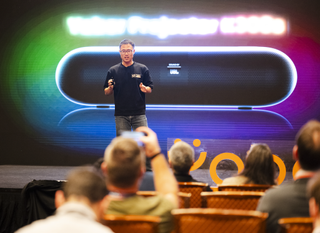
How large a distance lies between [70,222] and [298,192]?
41.7 inches

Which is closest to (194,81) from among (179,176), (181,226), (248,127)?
(248,127)

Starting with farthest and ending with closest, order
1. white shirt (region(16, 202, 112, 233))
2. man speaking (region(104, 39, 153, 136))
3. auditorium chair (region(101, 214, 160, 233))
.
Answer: man speaking (region(104, 39, 153, 136))
auditorium chair (region(101, 214, 160, 233))
white shirt (region(16, 202, 112, 233))

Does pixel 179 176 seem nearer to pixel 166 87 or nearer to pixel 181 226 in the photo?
pixel 181 226

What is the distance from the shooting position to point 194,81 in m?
5.21

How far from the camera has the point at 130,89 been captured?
3961mm

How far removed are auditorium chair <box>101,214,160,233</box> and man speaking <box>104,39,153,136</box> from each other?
8.89 feet

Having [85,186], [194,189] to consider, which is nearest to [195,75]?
[194,189]

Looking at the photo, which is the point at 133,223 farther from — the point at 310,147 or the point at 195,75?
the point at 195,75

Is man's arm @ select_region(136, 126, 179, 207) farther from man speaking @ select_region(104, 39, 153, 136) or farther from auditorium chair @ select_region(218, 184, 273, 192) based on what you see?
man speaking @ select_region(104, 39, 153, 136)

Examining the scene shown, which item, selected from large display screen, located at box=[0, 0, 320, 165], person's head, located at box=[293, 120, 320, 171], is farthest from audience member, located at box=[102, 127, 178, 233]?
large display screen, located at box=[0, 0, 320, 165]

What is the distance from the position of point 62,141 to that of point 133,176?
14.3 feet

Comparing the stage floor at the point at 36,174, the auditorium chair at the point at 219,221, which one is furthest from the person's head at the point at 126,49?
the auditorium chair at the point at 219,221

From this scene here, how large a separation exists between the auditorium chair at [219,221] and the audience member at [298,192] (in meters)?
0.19

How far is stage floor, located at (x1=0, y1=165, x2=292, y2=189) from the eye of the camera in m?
3.87
